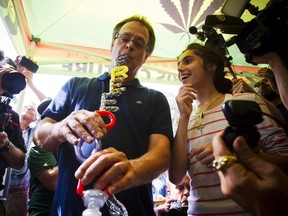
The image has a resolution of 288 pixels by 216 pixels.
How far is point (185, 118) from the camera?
114cm

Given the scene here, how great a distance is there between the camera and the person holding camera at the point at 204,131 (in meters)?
0.92

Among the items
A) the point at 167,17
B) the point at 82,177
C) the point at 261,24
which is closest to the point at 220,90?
the point at 261,24

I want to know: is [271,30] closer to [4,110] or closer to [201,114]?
[201,114]

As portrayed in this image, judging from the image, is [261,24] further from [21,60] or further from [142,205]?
[21,60]

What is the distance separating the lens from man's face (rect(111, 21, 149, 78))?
3.55ft

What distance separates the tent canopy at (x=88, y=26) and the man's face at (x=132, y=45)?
63.5 inches

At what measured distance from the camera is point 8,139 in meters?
1.30

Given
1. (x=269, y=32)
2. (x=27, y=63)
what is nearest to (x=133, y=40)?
(x=269, y=32)

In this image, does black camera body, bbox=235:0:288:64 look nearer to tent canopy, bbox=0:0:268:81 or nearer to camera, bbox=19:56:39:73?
camera, bbox=19:56:39:73

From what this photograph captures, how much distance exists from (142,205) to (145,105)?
1.22 feet

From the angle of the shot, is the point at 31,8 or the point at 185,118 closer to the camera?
the point at 185,118

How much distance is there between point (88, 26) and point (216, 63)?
1.89 metres

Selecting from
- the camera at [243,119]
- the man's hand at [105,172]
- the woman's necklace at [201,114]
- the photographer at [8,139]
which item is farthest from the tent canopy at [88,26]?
the camera at [243,119]

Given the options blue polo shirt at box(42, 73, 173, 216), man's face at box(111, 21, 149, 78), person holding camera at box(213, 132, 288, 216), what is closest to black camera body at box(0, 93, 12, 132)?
blue polo shirt at box(42, 73, 173, 216)
